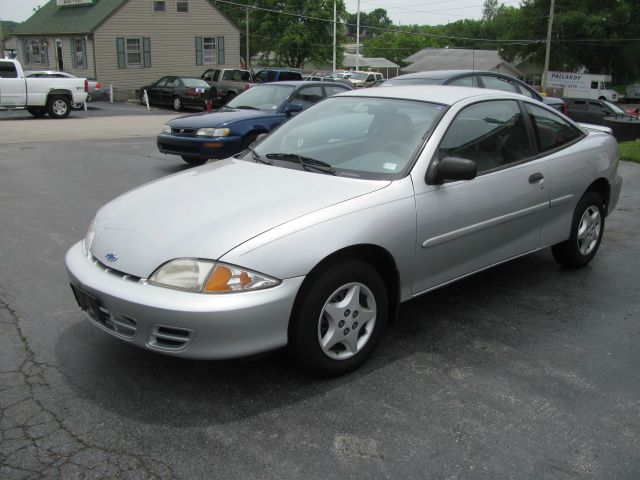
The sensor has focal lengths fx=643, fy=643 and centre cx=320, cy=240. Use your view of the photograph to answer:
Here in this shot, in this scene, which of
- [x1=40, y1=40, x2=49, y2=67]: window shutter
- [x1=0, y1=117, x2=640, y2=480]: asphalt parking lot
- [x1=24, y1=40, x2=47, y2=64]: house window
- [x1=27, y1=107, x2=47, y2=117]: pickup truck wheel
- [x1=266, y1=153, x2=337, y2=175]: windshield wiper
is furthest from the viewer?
[x1=24, y1=40, x2=47, y2=64]: house window

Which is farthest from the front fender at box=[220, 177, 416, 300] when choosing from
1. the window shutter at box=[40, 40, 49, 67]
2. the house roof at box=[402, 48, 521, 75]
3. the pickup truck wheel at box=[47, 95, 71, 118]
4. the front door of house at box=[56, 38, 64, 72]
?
the house roof at box=[402, 48, 521, 75]

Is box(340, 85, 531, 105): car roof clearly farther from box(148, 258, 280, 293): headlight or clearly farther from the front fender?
box(148, 258, 280, 293): headlight

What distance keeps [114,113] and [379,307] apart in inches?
877

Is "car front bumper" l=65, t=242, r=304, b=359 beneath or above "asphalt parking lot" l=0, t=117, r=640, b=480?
above

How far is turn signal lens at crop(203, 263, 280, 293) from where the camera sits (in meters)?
3.10

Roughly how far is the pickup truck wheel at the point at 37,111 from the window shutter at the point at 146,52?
47.5 ft

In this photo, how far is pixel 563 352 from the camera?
13.0 ft

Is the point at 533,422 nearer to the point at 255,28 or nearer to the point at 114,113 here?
the point at 114,113

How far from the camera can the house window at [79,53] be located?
109 feet

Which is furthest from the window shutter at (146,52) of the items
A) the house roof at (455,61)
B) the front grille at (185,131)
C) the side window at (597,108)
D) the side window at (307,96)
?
the house roof at (455,61)

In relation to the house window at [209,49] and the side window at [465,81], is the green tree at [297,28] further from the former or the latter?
the side window at [465,81]

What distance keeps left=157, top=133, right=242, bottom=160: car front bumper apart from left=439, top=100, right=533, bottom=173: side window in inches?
230

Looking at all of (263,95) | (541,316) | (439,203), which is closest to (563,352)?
(541,316)

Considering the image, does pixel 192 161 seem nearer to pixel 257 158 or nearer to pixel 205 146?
pixel 205 146
